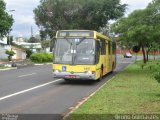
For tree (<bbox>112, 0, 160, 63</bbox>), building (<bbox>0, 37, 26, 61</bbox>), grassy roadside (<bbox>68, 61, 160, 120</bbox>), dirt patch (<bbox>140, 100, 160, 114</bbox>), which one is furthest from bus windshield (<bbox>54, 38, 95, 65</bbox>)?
building (<bbox>0, 37, 26, 61</bbox>)

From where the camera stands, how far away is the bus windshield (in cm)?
2342

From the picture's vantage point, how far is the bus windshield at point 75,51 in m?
23.4

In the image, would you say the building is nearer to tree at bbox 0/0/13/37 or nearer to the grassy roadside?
tree at bbox 0/0/13/37

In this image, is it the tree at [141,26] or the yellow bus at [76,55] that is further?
the tree at [141,26]

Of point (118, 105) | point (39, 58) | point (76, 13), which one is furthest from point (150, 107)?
point (76, 13)

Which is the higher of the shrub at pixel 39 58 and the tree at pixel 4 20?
the tree at pixel 4 20

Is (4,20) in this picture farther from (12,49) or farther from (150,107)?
(150,107)

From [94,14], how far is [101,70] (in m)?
48.2

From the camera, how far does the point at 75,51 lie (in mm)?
23547

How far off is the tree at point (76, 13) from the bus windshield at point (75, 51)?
48.6 meters

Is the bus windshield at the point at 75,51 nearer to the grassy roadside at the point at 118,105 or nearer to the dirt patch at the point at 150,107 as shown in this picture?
the grassy roadside at the point at 118,105

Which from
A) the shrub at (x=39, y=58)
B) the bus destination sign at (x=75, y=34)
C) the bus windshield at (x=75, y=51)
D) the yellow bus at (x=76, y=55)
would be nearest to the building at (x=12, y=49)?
the shrub at (x=39, y=58)

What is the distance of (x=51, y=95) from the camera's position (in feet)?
59.2

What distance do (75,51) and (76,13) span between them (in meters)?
51.6
